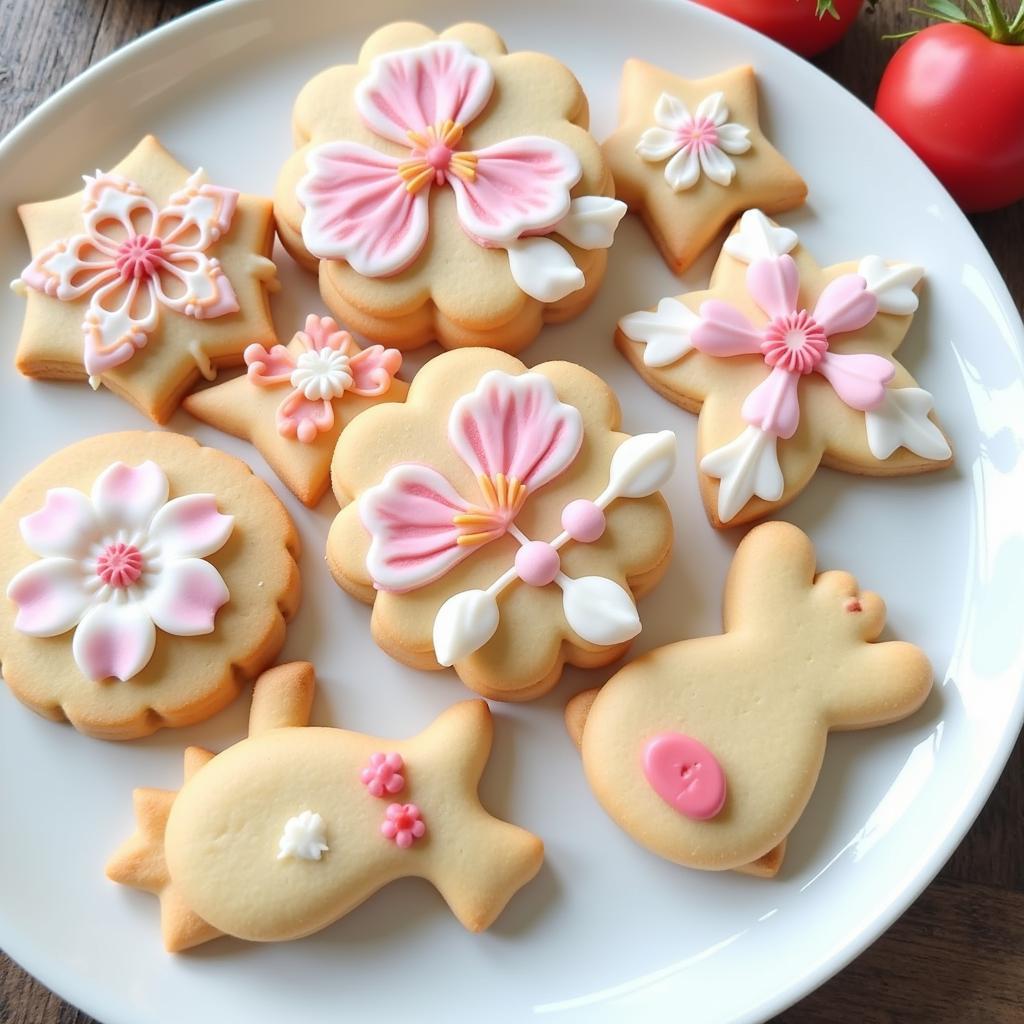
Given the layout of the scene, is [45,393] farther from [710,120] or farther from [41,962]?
[710,120]

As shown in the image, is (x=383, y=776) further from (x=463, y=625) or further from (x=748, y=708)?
(x=748, y=708)

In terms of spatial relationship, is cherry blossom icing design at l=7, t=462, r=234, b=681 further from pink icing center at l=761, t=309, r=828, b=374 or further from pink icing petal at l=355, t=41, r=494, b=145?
pink icing center at l=761, t=309, r=828, b=374

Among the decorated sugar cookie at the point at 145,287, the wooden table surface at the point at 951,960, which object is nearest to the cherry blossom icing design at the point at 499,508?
the decorated sugar cookie at the point at 145,287

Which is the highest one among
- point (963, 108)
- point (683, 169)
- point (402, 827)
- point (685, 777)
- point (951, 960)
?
point (963, 108)

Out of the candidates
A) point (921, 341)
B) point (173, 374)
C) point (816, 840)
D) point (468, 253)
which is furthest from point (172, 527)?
point (921, 341)

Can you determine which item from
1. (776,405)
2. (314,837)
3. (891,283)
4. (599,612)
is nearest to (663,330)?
(776,405)
